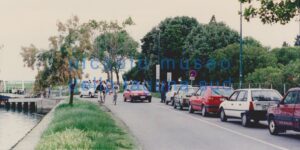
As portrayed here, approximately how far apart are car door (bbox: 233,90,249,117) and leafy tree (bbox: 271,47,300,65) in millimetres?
69328

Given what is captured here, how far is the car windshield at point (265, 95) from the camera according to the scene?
19.8 meters

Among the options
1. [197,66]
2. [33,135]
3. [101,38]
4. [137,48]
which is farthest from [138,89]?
[137,48]

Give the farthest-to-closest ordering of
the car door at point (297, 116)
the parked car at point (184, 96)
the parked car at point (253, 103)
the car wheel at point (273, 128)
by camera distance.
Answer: the parked car at point (184, 96)
the parked car at point (253, 103)
the car wheel at point (273, 128)
the car door at point (297, 116)

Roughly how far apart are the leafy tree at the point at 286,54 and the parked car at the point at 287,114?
7312cm

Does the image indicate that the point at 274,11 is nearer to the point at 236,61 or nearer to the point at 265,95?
the point at 265,95

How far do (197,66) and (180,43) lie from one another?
484 inches

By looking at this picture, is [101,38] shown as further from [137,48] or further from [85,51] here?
[85,51]

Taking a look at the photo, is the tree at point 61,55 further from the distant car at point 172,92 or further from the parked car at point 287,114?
the parked car at point 287,114

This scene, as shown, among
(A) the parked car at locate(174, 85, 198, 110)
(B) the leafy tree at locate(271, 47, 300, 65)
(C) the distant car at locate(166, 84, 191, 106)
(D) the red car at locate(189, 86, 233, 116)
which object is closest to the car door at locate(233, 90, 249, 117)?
(D) the red car at locate(189, 86, 233, 116)

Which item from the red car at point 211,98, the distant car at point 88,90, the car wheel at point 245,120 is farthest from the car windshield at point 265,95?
the distant car at point 88,90

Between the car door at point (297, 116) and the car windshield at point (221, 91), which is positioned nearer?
the car door at point (297, 116)

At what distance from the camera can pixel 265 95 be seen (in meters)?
20.0

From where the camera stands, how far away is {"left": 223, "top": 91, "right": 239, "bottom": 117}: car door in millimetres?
21234

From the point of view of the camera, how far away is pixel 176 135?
655 inches
